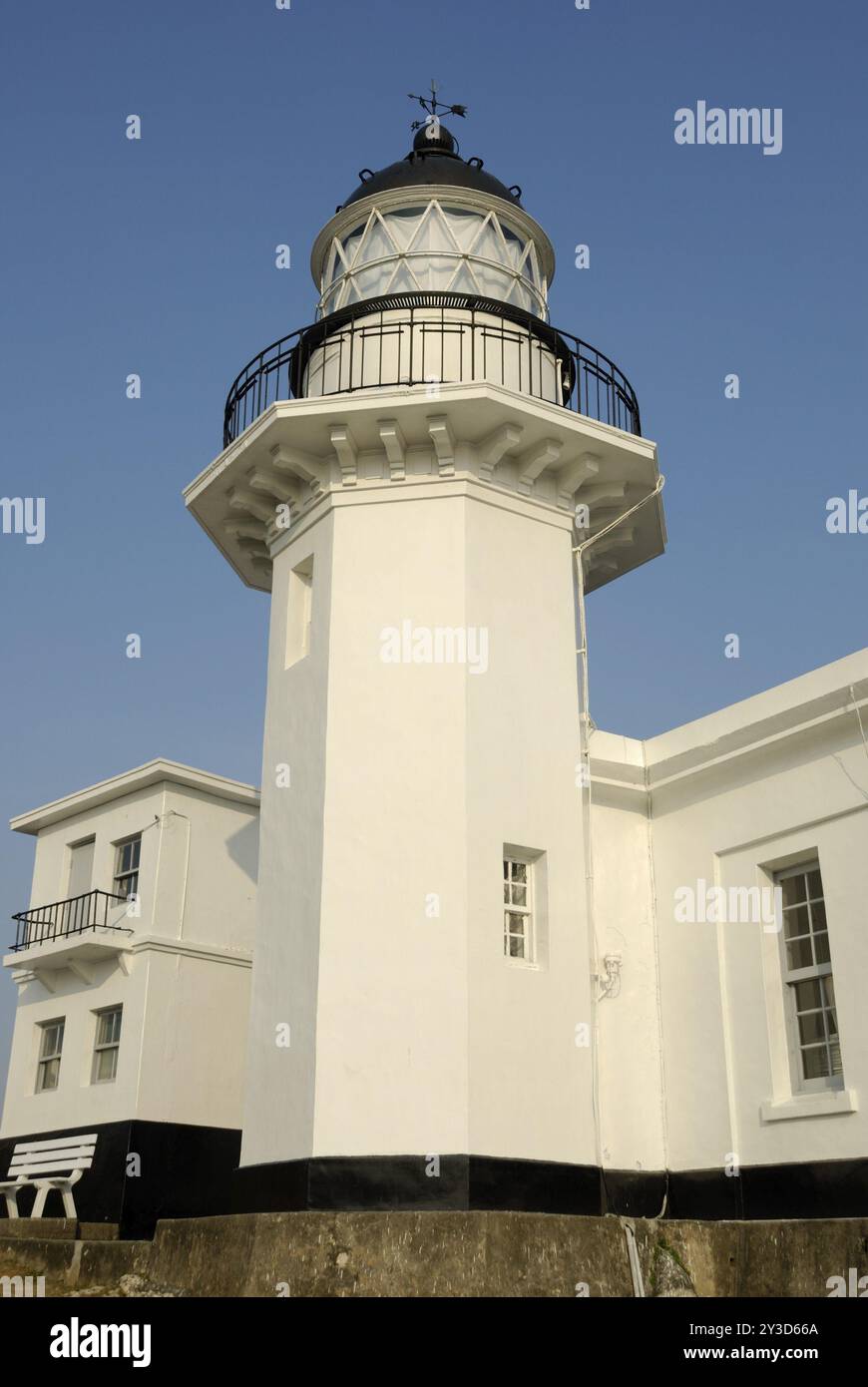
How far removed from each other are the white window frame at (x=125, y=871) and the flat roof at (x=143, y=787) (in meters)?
0.73

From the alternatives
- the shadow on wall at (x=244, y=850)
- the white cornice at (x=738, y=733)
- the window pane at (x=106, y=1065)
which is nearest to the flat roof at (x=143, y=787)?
the shadow on wall at (x=244, y=850)

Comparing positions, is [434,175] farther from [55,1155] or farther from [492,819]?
[55,1155]

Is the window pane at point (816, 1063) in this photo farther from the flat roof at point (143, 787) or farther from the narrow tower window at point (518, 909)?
the flat roof at point (143, 787)

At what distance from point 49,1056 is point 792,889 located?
1197cm

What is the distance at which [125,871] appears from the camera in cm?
1977

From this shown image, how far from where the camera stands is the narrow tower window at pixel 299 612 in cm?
1336

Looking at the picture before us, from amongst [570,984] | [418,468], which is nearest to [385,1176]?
[570,984]

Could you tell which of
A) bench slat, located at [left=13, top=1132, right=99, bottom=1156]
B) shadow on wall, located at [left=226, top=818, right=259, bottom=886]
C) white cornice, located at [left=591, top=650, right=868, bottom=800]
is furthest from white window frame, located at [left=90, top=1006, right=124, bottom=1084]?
white cornice, located at [left=591, top=650, right=868, bottom=800]

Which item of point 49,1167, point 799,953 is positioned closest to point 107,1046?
point 49,1167

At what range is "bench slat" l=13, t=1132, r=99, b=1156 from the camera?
1812 cm

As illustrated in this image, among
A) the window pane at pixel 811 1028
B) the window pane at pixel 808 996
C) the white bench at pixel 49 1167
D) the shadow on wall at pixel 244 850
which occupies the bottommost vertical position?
the white bench at pixel 49 1167

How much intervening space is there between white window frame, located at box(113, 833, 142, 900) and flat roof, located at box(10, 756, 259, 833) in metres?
0.73

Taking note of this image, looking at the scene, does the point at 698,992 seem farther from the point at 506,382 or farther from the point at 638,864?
the point at 506,382

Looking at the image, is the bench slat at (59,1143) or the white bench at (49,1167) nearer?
the white bench at (49,1167)
